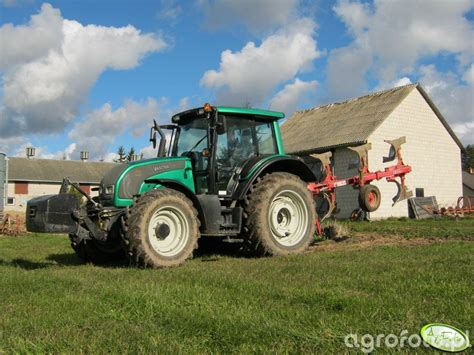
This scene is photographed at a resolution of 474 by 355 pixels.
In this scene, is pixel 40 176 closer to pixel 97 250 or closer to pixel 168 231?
pixel 97 250

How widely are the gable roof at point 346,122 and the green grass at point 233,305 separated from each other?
16.4 m

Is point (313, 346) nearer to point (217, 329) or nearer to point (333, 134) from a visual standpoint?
point (217, 329)

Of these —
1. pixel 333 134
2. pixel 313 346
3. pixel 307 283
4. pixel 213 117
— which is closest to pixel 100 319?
pixel 313 346

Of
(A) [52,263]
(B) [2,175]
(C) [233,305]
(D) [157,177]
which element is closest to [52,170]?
(B) [2,175]

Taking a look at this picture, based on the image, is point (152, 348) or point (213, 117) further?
point (213, 117)

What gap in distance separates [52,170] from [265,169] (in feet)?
148

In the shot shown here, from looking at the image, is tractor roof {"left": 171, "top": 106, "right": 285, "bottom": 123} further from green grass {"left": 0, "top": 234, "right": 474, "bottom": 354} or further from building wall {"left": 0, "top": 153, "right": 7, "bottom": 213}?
building wall {"left": 0, "top": 153, "right": 7, "bottom": 213}

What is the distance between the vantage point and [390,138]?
2234cm

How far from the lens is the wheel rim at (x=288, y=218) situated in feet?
28.1

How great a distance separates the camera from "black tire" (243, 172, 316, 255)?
26.1ft

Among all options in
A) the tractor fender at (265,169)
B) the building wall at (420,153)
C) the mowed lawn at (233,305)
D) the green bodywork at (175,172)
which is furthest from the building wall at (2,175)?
the mowed lawn at (233,305)

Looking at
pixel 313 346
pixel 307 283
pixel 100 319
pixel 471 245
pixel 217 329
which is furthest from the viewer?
pixel 471 245

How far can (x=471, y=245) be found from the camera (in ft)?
27.3

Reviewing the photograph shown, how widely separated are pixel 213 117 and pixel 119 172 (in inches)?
68.1
